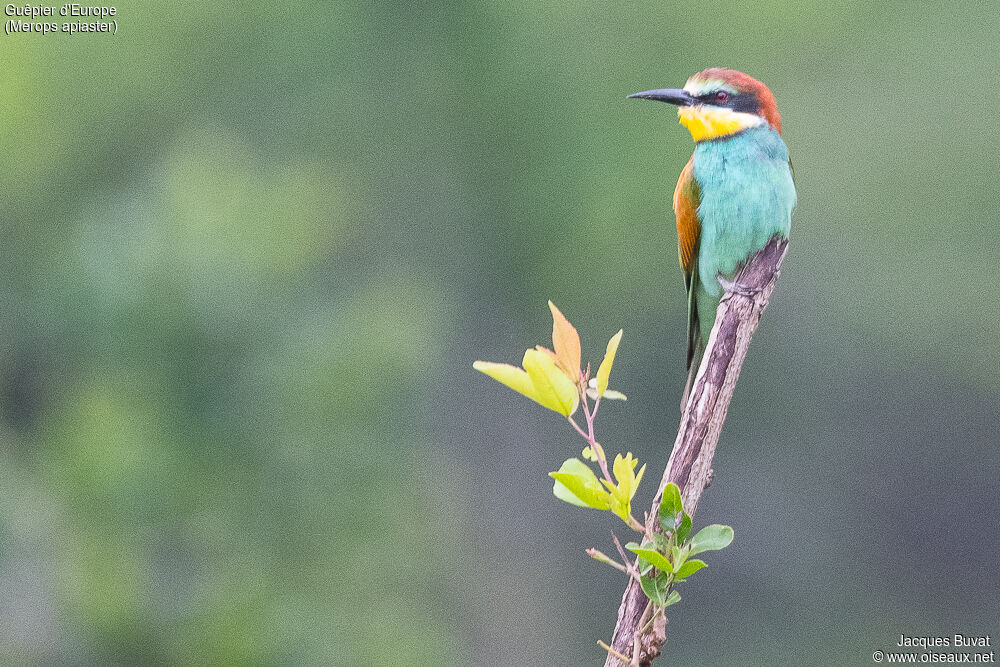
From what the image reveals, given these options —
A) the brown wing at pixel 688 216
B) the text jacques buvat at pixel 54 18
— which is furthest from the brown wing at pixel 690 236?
the text jacques buvat at pixel 54 18

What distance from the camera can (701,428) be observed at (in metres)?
0.79

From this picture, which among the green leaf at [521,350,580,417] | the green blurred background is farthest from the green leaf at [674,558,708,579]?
A: the green blurred background

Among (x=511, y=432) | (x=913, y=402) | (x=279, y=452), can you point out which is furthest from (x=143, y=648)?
(x=913, y=402)

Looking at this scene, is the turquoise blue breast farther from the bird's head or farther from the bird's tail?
the bird's tail

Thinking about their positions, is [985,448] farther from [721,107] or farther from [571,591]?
[721,107]

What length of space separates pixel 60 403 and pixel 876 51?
3275mm

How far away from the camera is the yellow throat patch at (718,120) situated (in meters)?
1.57

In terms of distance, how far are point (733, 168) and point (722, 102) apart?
10 centimetres

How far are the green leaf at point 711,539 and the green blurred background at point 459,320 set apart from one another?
2.03 m

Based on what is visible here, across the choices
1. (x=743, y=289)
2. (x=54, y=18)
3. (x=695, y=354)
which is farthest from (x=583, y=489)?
(x=54, y=18)

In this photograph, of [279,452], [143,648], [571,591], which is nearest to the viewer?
[143,648]

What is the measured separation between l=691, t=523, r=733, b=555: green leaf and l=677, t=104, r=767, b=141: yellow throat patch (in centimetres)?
95

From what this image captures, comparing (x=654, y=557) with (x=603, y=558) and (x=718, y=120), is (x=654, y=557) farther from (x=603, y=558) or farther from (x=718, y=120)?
(x=718, y=120)

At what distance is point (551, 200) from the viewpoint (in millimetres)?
4363
